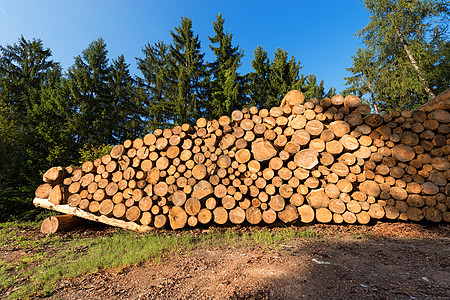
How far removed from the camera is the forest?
8445mm

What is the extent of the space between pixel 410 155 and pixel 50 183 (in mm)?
7127

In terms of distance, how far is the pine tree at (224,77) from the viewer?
34.3 feet

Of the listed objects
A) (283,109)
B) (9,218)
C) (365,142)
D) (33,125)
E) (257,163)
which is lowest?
(9,218)

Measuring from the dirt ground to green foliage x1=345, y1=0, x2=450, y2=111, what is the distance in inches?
376

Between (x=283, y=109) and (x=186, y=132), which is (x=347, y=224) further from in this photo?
(x=186, y=132)

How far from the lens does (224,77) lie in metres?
11.6

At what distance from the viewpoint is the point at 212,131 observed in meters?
3.96

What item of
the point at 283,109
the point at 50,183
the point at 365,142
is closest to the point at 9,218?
the point at 50,183

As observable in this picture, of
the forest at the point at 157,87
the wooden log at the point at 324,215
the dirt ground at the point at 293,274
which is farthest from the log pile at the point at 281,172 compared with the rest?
the forest at the point at 157,87

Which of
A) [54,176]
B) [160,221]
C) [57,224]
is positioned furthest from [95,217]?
[160,221]

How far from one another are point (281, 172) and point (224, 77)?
370 inches

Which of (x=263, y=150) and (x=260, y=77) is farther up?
(x=260, y=77)

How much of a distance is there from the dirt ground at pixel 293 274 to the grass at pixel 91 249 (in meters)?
0.20

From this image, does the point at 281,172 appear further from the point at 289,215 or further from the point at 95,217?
the point at 95,217
